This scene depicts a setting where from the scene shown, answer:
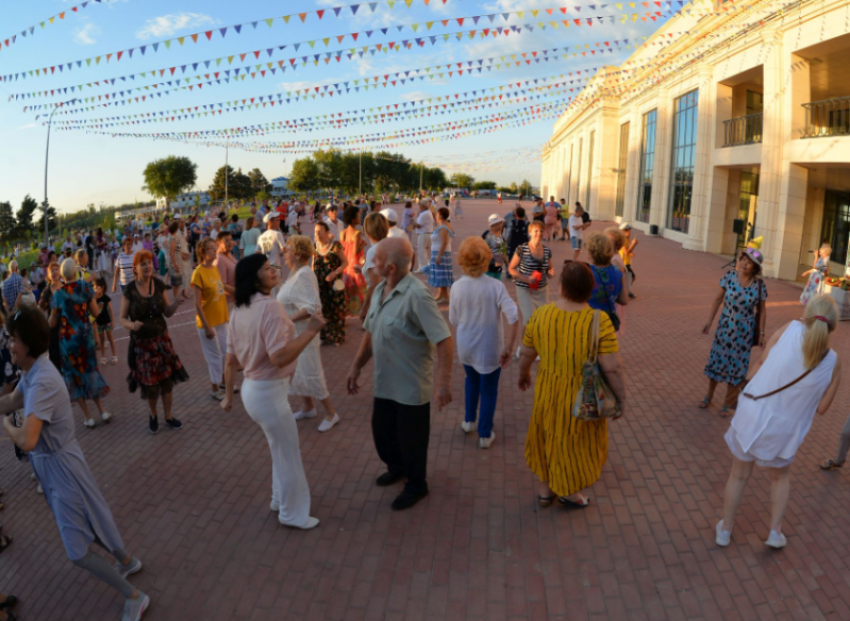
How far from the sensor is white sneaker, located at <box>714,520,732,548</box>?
12.0ft

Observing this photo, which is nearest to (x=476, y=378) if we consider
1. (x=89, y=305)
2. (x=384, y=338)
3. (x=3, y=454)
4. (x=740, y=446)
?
(x=384, y=338)

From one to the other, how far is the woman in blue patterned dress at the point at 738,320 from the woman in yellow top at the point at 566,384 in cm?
237

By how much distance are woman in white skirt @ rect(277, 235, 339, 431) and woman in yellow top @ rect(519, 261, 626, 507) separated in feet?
6.92

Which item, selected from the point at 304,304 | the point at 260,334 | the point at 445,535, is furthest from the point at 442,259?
the point at 260,334

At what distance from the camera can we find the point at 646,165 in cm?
2789

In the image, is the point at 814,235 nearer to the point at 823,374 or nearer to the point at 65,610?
the point at 823,374

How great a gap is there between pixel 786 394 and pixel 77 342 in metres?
6.05

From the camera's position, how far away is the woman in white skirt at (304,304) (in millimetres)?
5023

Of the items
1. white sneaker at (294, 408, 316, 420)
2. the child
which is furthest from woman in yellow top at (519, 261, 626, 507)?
the child

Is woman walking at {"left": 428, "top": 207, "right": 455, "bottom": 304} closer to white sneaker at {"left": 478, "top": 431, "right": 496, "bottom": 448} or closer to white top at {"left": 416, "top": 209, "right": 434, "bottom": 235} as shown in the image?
white top at {"left": 416, "top": 209, "right": 434, "bottom": 235}

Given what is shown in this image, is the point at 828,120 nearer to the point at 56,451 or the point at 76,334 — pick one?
the point at 76,334

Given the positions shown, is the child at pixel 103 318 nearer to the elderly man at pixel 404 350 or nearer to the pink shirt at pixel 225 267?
the pink shirt at pixel 225 267

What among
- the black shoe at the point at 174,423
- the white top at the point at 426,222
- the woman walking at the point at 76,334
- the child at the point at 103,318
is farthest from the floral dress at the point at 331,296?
the white top at the point at 426,222

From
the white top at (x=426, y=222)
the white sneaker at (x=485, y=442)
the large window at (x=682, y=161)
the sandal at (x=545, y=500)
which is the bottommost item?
the sandal at (x=545, y=500)
